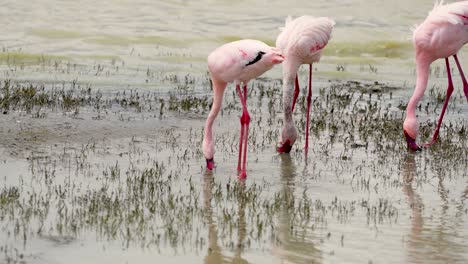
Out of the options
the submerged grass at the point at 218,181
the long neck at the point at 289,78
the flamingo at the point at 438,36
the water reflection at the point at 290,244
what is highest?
the flamingo at the point at 438,36

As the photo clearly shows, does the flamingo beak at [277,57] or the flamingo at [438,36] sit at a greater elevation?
the flamingo at [438,36]

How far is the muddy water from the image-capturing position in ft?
22.3

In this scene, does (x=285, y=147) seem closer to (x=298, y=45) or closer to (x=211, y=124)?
(x=211, y=124)

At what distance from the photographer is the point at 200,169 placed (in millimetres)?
9391

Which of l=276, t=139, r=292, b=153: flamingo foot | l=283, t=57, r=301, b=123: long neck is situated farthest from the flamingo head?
l=283, t=57, r=301, b=123: long neck

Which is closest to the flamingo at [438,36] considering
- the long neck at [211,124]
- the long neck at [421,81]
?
the long neck at [421,81]

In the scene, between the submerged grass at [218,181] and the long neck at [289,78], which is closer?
the submerged grass at [218,181]

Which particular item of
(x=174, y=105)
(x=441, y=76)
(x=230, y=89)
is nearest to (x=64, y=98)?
(x=174, y=105)

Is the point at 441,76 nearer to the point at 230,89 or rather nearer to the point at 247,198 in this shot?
the point at 230,89

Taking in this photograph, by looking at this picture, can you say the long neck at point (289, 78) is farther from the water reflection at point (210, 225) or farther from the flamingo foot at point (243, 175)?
the water reflection at point (210, 225)

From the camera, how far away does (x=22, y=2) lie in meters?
22.9

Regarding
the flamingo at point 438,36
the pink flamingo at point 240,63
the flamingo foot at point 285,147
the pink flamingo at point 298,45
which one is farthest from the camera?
the flamingo at point 438,36

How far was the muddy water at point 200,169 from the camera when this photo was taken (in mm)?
6789

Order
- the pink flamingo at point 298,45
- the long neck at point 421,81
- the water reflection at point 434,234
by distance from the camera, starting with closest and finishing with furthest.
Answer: the water reflection at point 434,234
the pink flamingo at point 298,45
the long neck at point 421,81
